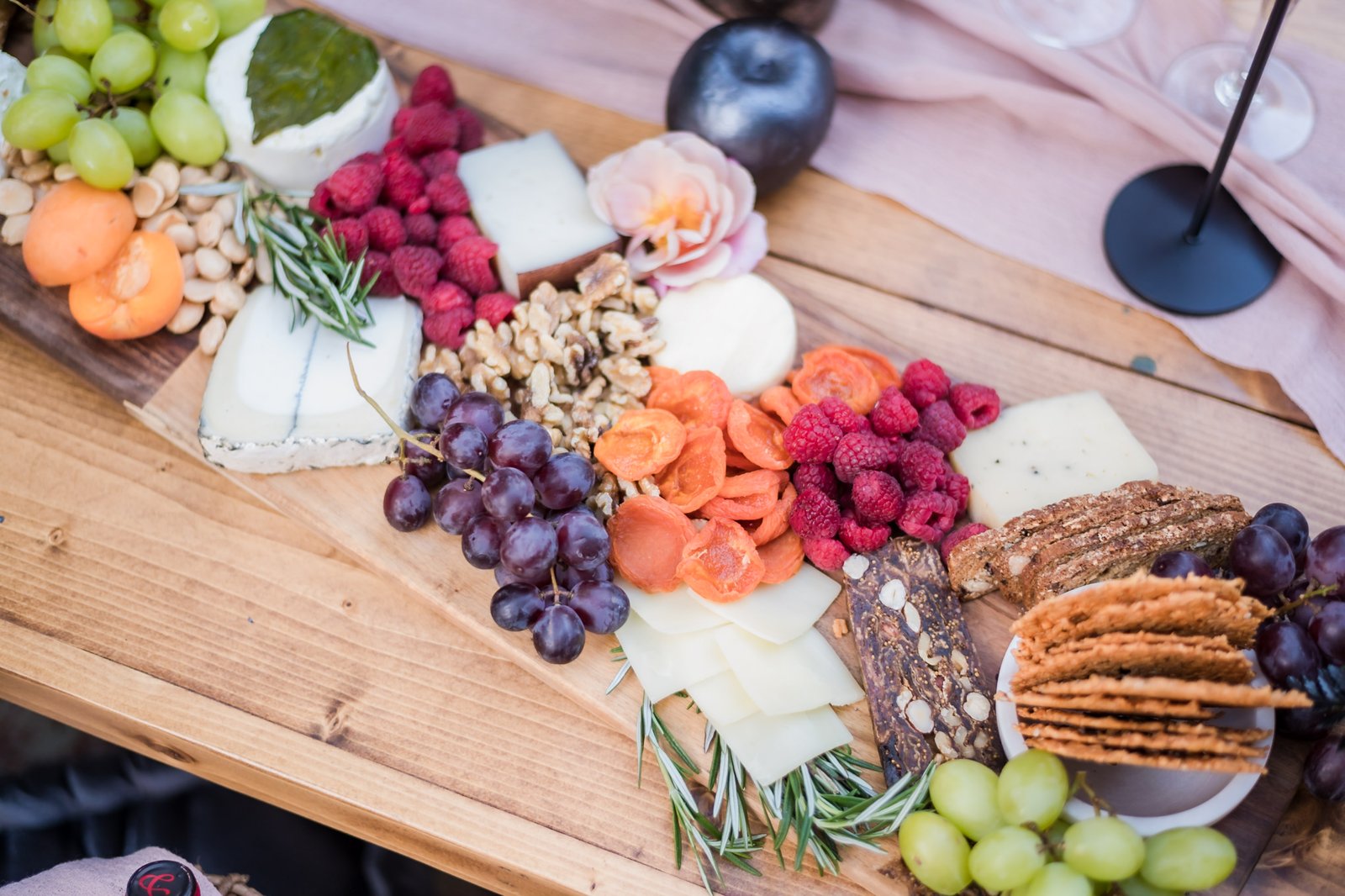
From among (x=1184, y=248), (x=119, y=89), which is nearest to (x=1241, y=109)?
(x=1184, y=248)

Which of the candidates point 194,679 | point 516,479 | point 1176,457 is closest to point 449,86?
point 516,479

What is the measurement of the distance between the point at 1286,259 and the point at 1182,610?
717mm

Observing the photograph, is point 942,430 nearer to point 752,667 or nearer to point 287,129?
point 752,667

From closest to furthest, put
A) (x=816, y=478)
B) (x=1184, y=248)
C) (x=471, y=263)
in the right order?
1. (x=816, y=478)
2. (x=471, y=263)
3. (x=1184, y=248)

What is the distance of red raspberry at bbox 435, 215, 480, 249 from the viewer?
1.24 meters

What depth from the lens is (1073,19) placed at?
1.45 meters

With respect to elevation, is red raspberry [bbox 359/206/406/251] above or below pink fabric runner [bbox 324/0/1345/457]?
below

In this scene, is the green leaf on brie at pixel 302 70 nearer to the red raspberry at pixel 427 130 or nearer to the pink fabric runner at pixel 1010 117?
the red raspberry at pixel 427 130

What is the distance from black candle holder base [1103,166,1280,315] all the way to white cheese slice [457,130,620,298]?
685mm

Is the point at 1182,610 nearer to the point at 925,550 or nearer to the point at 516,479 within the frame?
the point at 925,550

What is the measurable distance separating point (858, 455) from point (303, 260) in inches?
26.9

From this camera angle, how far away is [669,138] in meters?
1.27

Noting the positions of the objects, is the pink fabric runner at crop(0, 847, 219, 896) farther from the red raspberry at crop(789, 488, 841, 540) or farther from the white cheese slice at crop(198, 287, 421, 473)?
the red raspberry at crop(789, 488, 841, 540)

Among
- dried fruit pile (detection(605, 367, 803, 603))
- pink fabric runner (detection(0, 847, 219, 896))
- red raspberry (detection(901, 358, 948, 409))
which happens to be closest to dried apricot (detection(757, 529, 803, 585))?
dried fruit pile (detection(605, 367, 803, 603))
